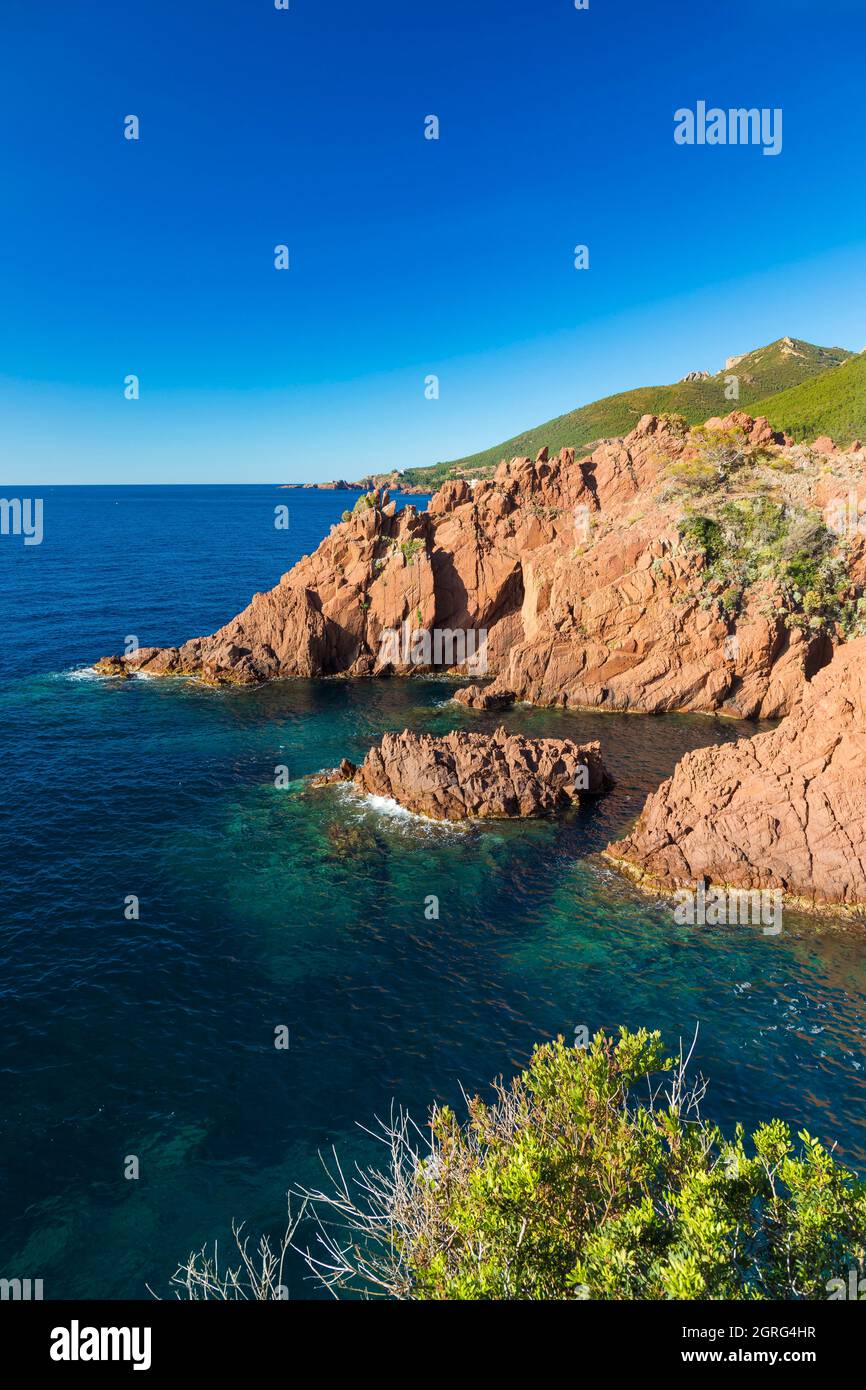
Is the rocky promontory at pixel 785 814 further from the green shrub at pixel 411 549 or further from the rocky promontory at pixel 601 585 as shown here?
the green shrub at pixel 411 549

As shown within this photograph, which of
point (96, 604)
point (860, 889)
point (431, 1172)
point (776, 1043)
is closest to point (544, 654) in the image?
point (860, 889)

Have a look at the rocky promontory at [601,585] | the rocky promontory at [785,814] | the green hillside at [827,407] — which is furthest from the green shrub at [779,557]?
the green hillside at [827,407]

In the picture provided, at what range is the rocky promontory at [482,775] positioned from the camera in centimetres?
4738

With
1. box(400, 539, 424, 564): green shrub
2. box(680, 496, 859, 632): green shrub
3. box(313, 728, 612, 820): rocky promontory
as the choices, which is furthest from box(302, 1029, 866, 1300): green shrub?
box(400, 539, 424, 564): green shrub

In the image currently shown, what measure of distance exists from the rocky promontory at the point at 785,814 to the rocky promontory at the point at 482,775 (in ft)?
24.4

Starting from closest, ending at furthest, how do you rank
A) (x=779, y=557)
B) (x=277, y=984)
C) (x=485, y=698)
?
(x=277, y=984) < (x=485, y=698) < (x=779, y=557)

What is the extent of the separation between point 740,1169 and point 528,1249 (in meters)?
4.37

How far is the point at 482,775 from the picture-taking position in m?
48.0

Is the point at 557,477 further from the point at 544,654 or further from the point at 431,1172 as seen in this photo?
the point at 431,1172

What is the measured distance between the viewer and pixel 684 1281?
36.8ft

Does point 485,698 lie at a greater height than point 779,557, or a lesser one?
lesser

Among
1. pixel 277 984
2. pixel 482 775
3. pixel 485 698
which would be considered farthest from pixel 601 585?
pixel 277 984

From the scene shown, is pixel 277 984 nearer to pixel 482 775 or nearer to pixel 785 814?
pixel 482 775

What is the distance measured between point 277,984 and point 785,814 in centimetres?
2705
